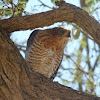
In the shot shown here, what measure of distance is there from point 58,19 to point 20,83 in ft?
3.01

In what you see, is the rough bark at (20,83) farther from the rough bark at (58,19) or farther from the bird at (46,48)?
the bird at (46,48)

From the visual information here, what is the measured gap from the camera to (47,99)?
3867 mm

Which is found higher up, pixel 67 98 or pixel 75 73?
pixel 67 98

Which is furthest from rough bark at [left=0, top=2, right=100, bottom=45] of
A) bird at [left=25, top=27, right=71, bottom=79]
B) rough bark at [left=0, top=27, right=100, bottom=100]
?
bird at [left=25, top=27, right=71, bottom=79]

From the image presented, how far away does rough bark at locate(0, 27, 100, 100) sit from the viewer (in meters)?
3.69

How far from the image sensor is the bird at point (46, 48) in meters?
5.02

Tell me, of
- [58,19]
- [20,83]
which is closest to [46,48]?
[58,19]

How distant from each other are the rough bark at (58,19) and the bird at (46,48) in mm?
913

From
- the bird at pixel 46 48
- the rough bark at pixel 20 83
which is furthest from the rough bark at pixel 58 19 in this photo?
the bird at pixel 46 48

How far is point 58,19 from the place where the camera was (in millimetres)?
4062

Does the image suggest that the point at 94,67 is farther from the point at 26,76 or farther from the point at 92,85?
the point at 26,76

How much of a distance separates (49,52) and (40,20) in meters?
1.11

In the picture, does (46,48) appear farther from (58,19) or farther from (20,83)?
(20,83)

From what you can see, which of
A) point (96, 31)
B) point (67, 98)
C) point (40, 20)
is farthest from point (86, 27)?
point (67, 98)
